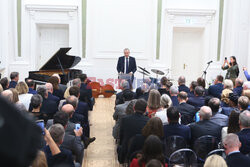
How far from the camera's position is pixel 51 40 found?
10.7 m

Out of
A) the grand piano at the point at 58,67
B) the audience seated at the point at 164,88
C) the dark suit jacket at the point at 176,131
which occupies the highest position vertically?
the grand piano at the point at 58,67

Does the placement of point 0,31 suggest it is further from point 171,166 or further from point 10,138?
point 10,138

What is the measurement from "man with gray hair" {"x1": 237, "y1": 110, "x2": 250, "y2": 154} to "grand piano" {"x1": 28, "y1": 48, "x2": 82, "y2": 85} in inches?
196

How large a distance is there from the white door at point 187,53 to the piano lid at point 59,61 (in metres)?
4.09

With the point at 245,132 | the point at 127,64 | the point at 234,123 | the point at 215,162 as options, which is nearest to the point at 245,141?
the point at 245,132

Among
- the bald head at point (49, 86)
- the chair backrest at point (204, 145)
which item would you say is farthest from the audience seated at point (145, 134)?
the bald head at point (49, 86)

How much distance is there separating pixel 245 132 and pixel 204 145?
1.48 feet

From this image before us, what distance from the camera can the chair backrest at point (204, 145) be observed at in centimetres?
347

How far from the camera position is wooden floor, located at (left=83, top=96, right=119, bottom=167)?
4.85m

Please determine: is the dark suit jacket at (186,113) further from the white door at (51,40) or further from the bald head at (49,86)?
the white door at (51,40)

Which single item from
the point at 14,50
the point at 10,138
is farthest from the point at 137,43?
the point at 10,138

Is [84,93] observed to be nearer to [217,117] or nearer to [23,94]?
[23,94]

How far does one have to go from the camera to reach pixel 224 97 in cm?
536

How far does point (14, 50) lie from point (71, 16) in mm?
2097
